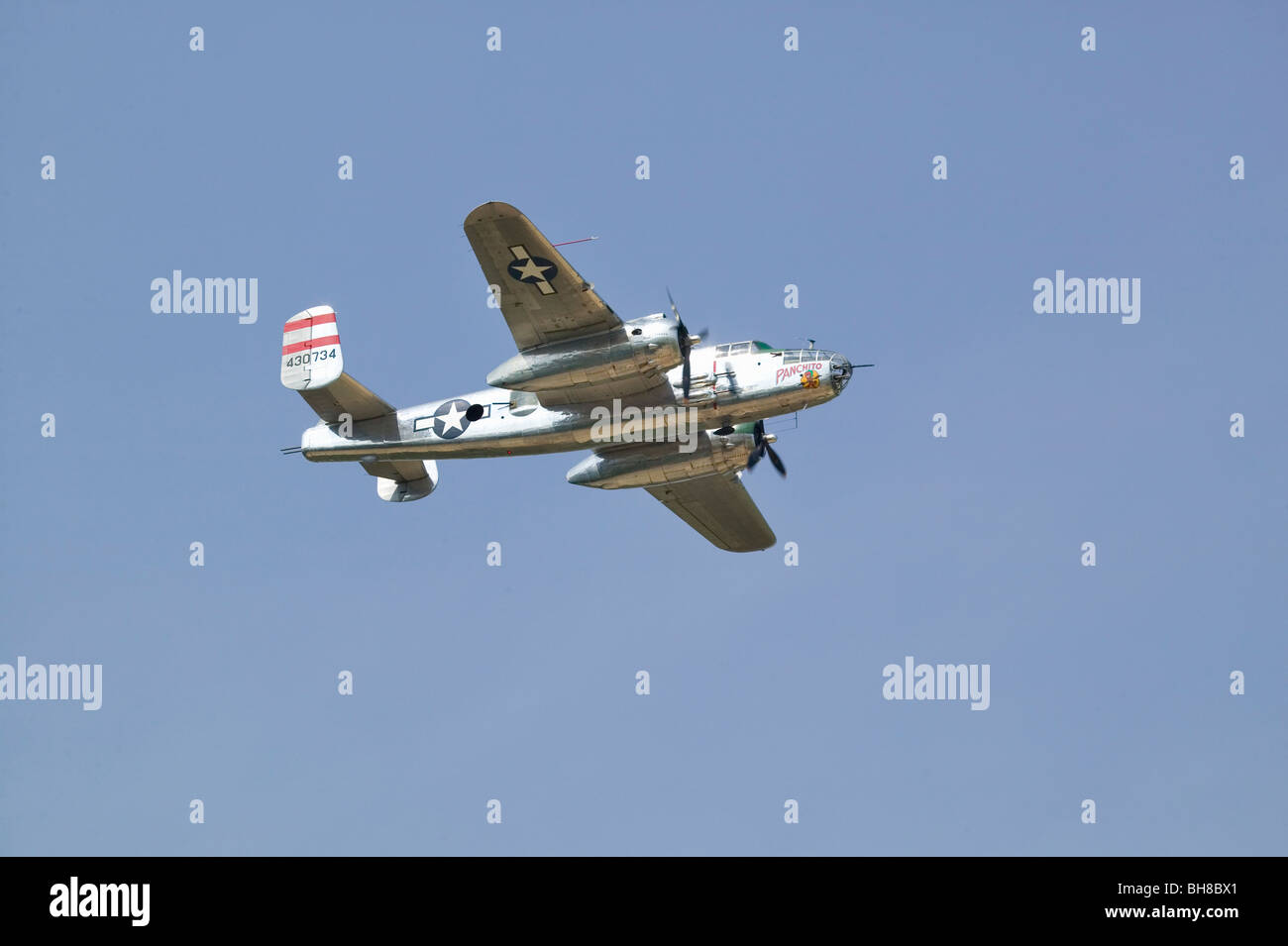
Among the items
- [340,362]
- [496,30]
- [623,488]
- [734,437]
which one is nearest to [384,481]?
[340,362]

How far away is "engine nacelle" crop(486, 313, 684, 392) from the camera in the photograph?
3741cm

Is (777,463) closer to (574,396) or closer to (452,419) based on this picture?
(574,396)

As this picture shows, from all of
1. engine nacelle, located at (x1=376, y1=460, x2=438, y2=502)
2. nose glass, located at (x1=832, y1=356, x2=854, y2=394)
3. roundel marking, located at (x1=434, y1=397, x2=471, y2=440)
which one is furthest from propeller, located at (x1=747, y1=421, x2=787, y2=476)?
engine nacelle, located at (x1=376, y1=460, x2=438, y2=502)

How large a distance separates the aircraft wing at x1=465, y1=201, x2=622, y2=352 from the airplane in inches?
1.4

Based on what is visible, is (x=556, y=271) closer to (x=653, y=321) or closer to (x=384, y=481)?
(x=653, y=321)

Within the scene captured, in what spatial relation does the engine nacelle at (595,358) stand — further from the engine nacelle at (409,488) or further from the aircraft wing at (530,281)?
the engine nacelle at (409,488)

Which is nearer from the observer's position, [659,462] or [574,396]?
[574,396]

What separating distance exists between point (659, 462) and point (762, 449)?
3.36 metres

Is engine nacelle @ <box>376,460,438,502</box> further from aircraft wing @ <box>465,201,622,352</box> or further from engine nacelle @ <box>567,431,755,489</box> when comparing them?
aircraft wing @ <box>465,201,622,352</box>

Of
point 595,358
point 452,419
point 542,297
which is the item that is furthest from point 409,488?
point 542,297

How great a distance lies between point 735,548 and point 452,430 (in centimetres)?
1095

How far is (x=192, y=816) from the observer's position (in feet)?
123

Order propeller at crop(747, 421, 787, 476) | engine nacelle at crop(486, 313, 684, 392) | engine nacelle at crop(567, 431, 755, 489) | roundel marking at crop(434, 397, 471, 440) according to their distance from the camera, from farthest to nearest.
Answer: propeller at crop(747, 421, 787, 476)
engine nacelle at crop(567, 431, 755, 489)
roundel marking at crop(434, 397, 471, 440)
engine nacelle at crop(486, 313, 684, 392)

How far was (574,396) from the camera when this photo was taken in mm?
39281
